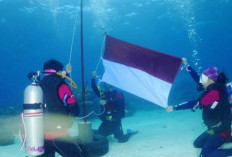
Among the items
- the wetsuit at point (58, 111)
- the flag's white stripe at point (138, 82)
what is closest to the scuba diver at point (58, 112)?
the wetsuit at point (58, 111)

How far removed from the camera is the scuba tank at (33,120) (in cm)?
385

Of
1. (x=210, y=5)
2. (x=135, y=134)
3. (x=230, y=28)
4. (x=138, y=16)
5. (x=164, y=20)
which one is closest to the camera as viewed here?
(x=135, y=134)

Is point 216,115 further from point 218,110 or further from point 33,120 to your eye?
point 33,120

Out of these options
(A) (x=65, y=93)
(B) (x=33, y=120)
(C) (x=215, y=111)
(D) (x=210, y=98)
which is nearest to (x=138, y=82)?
(D) (x=210, y=98)

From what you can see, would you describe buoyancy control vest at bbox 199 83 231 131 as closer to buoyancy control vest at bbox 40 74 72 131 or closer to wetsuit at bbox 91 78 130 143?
buoyancy control vest at bbox 40 74 72 131

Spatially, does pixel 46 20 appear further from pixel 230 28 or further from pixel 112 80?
pixel 230 28

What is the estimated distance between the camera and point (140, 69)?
6.48 meters

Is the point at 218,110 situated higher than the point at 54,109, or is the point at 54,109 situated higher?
the point at 54,109

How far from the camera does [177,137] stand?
8805mm

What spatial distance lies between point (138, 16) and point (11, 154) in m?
38.1

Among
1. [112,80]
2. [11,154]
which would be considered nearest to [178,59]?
[112,80]

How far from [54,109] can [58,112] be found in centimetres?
9

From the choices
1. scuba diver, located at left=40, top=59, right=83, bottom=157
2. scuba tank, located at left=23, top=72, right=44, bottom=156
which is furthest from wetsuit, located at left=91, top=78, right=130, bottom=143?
scuba tank, located at left=23, top=72, right=44, bottom=156

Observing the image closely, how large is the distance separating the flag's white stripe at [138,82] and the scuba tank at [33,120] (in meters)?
3.17
